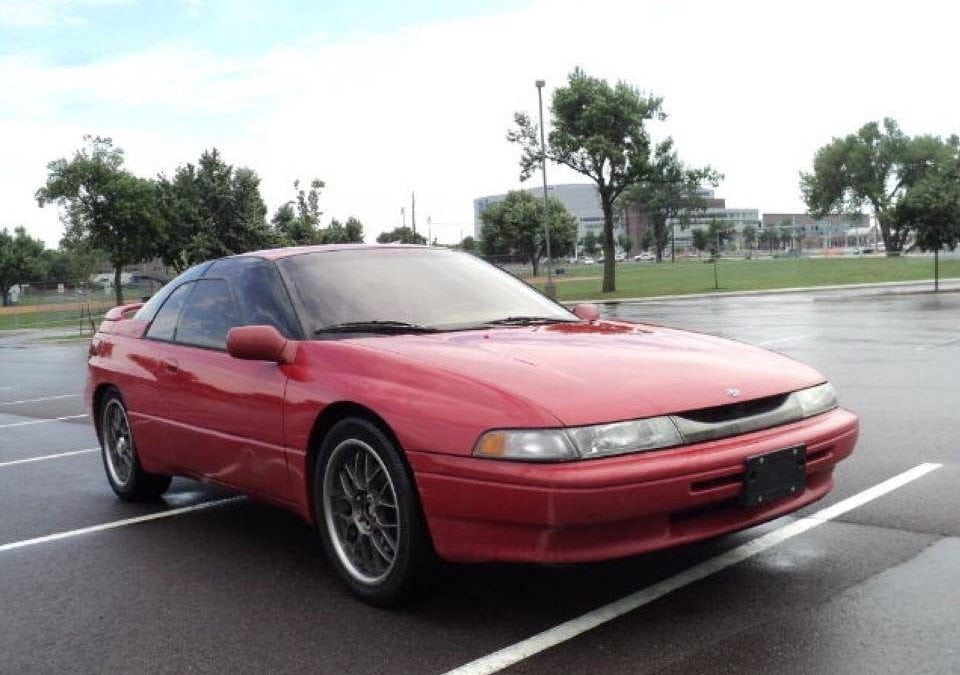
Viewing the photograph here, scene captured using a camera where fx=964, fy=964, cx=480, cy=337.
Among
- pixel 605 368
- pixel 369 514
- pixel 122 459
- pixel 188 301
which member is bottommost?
pixel 122 459

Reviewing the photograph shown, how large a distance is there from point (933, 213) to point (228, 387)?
2993 centimetres

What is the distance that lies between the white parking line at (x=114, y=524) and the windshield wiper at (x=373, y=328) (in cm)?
197

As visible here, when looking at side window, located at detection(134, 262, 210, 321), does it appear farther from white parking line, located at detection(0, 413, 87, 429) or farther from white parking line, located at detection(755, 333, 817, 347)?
white parking line, located at detection(755, 333, 817, 347)

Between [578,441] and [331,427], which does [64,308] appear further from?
[578,441]

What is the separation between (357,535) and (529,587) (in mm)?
737

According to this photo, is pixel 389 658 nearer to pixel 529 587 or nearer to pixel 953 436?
pixel 529 587

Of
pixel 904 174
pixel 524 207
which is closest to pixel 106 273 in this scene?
pixel 524 207

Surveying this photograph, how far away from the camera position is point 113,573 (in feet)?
14.8

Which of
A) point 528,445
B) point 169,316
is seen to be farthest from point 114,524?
point 528,445

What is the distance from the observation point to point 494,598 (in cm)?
384

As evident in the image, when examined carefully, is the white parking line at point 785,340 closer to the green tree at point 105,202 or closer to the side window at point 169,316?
the side window at point 169,316

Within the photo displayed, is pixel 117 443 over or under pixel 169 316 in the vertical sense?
under

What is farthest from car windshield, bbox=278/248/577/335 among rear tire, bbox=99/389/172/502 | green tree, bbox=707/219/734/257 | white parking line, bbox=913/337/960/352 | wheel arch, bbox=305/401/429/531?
green tree, bbox=707/219/734/257

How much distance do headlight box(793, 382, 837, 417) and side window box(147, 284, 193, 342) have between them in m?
3.35
